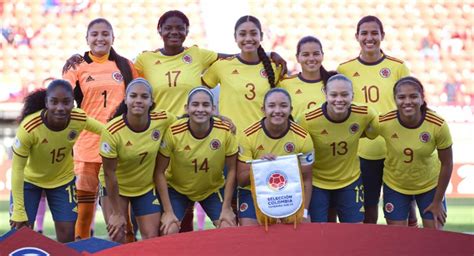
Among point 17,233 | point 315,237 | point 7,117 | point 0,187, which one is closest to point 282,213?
point 315,237

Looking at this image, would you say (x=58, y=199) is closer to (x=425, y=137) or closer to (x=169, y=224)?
(x=169, y=224)

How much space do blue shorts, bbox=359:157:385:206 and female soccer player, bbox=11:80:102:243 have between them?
5.99 feet

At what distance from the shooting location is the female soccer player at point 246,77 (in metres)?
6.08

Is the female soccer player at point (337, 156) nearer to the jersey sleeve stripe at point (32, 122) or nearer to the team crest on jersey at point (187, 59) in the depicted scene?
the team crest on jersey at point (187, 59)

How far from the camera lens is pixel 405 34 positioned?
14469 mm

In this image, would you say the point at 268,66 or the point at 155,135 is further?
the point at 268,66

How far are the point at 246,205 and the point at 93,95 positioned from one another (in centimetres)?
136

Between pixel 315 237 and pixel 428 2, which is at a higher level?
pixel 428 2

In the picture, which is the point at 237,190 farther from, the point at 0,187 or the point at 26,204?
the point at 0,187

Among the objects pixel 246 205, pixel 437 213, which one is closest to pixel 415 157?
pixel 437 213

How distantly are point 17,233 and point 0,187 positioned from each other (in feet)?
25.6

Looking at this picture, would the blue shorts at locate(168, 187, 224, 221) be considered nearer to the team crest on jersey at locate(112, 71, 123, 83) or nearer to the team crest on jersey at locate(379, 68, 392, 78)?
the team crest on jersey at locate(112, 71, 123, 83)

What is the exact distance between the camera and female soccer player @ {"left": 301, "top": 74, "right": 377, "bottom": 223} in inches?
225

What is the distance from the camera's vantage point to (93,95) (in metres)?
6.14
